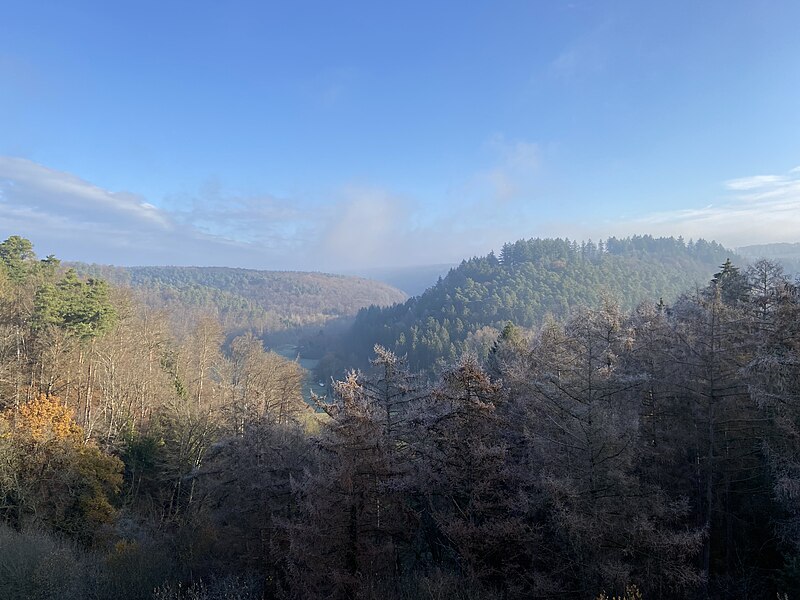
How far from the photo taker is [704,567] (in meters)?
14.4

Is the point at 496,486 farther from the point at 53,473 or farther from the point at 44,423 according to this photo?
the point at 53,473

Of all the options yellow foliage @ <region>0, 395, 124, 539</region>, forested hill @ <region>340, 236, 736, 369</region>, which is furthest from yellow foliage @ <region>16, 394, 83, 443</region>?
forested hill @ <region>340, 236, 736, 369</region>


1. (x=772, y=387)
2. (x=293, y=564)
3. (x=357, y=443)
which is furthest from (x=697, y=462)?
(x=293, y=564)

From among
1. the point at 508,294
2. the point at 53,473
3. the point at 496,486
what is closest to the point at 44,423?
the point at 53,473

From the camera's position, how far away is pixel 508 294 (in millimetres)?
120438

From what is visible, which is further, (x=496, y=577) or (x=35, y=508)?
(x=35, y=508)

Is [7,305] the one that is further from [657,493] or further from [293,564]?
[657,493]

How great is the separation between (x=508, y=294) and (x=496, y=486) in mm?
110096

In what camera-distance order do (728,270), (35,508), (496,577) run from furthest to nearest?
1. (728,270)
2. (35,508)
3. (496,577)

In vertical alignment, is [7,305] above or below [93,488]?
above

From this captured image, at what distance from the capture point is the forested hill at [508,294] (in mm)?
99562

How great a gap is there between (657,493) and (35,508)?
2761 centimetres

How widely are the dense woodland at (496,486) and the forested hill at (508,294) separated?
65.0 metres

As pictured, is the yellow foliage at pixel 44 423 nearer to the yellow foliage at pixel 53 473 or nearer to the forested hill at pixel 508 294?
the yellow foliage at pixel 53 473
